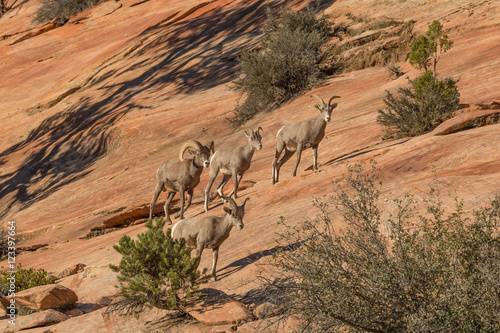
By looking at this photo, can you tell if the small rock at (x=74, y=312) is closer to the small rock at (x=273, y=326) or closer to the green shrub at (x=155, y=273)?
the green shrub at (x=155, y=273)

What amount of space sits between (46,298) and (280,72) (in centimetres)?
1402

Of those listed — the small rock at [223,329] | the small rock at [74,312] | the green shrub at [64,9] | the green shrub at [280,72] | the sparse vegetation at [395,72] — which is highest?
the green shrub at [64,9]

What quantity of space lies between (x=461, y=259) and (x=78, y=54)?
31635 millimetres

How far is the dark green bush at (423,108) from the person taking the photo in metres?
13.6

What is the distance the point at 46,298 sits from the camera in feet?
31.2

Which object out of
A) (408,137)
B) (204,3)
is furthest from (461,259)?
(204,3)

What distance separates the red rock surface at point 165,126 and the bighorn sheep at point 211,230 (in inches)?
23.0

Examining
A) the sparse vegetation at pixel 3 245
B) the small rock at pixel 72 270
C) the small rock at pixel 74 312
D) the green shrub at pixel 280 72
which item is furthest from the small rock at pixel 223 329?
the green shrub at pixel 280 72

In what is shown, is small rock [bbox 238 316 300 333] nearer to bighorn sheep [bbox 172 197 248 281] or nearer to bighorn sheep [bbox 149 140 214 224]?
bighorn sheep [bbox 172 197 248 281]

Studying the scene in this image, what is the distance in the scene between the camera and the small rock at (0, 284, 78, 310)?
9516 millimetres

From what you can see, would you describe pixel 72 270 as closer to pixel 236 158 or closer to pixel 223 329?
pixel 236 158

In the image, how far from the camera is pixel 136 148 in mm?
21797

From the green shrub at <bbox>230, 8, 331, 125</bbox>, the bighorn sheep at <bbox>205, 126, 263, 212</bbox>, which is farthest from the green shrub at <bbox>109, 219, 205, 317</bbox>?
the green shrub at <bbox>230, 8, 331, 125</bbox>

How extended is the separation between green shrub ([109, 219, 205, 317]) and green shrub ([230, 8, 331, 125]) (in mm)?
12754
